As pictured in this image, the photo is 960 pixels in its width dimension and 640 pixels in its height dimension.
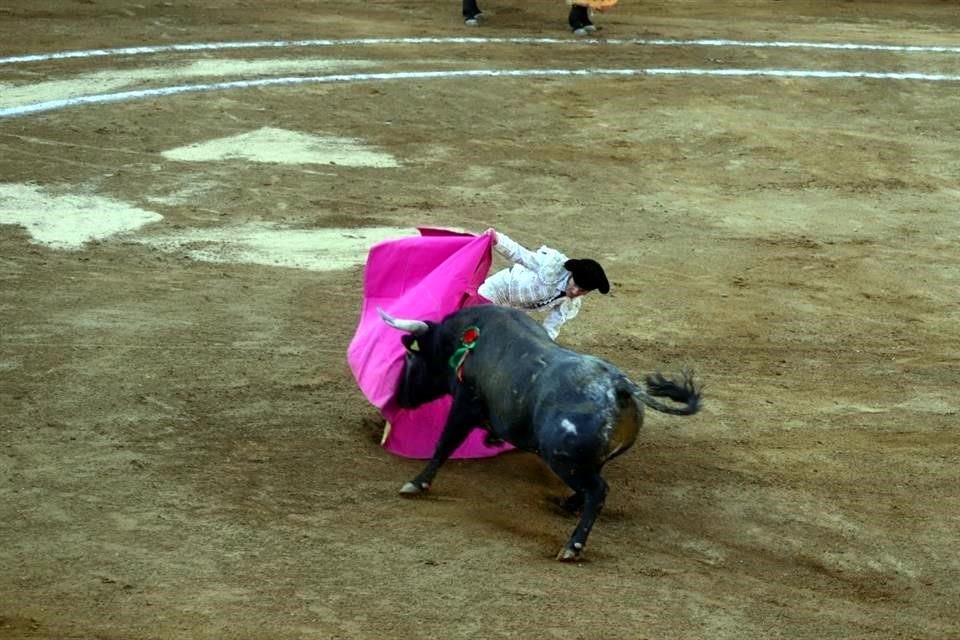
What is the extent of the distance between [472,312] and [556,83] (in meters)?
7.66

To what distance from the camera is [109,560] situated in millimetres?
6137

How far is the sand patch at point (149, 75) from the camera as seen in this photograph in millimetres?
13242

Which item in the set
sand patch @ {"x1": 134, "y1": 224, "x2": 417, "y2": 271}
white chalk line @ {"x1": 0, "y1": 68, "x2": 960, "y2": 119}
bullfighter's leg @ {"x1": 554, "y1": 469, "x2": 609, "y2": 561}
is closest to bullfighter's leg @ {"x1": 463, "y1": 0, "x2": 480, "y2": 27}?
white chalk line @ {"x1": 0, "y1": 68, "x2": 960, "y2": 119}

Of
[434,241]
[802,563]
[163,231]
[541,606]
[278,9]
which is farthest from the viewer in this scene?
[278,9]

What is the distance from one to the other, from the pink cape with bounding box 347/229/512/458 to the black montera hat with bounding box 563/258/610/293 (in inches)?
19.7

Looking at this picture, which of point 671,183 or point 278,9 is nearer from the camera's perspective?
point 671,183

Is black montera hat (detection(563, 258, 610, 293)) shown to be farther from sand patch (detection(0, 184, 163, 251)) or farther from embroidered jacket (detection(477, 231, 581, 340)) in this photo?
sand patch (detection(0, 184, 163, 251))

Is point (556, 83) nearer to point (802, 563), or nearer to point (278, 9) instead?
point (278, 9)

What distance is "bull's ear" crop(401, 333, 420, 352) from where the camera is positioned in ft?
23.2

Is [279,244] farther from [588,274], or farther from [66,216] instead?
[588,274]

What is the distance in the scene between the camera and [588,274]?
23.5 feet

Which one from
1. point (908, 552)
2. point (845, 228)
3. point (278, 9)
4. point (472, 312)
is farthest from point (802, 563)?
point (278, 9)

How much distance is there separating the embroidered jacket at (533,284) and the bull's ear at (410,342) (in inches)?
24.6

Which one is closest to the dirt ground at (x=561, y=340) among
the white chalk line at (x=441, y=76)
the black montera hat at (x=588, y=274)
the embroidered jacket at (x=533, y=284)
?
the white chalk line at (x=441, y=76)
